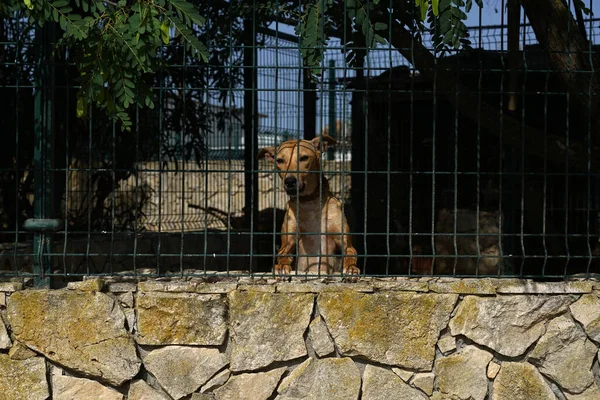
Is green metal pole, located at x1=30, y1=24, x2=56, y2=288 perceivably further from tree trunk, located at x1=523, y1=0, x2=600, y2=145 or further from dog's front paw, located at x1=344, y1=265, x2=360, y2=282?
tree trunk, located at x1=523, y1=0, x2=600, y2=145

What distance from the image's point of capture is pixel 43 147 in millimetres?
5414

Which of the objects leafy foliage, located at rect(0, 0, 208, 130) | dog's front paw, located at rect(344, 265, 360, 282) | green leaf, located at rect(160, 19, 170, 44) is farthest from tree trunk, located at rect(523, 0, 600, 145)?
green leaf, located at rect(160, 19, 170, 44)

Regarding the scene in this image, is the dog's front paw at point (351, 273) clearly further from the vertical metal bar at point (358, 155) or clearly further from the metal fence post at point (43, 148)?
the vertical metal bar at point (358, 155)

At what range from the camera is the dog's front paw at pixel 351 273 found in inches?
208

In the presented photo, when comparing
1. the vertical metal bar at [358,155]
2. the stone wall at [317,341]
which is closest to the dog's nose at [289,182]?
the stone wall at [317,341]

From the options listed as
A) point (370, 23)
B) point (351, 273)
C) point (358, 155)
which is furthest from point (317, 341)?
point (358, 155)

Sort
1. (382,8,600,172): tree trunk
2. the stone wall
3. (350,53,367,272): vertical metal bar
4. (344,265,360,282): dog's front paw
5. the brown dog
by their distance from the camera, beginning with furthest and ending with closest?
(350,53,367,272): vertical metal bar → the brown dog → (382,8,600,172): tree trunk → (344,265,360,282): dog's front paw → the stone wall

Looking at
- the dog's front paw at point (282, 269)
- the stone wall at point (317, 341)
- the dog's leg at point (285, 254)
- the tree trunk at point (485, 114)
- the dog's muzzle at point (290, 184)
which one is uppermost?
the tree trunk at point (485, 114)

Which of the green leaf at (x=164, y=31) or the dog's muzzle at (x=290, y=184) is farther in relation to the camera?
the dog's muzzle at (x=290, y=184)

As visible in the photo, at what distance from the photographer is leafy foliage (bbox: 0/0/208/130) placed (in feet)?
14.9

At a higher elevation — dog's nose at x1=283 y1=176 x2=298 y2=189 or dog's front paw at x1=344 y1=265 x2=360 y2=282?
dog's nose at x1=283 y1=176 x2=298 y2=189

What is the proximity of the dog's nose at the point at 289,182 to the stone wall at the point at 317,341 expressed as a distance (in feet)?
3.26

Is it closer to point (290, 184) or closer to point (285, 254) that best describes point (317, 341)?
point (285, 254)

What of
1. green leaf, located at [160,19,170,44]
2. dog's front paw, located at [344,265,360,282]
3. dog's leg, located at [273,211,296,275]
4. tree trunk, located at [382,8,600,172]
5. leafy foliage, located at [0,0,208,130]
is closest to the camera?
green leaf, located at [160,19,170,44]
